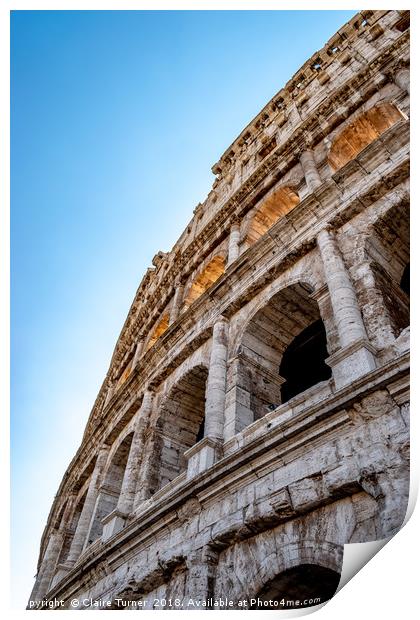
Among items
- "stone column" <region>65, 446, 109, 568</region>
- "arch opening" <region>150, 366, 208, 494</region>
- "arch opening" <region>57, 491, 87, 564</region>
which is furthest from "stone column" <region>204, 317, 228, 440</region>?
"arch opening" <region>57, 491, 87, 564</region>

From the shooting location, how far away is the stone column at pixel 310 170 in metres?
9.91

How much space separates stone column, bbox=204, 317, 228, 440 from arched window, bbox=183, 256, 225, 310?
460 cm

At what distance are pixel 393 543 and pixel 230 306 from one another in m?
6.86

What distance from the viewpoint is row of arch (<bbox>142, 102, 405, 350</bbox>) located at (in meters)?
10.3

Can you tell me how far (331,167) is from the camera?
10445 millimetres

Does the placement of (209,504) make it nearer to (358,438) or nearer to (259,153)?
(358,438)

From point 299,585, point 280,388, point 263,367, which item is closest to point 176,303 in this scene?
point 263,367

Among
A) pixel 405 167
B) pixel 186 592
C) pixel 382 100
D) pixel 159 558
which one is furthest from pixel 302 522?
pixel 382 100

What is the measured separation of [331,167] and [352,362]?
629 centimetres

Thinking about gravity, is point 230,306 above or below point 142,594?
above

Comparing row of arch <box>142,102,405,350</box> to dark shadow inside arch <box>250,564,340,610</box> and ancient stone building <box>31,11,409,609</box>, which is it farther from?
dark shadow inside arch <box>250,564,340,610</box>

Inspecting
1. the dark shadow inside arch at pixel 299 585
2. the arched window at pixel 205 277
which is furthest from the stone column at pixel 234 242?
the dark shadow inside arch at pixel 299 585

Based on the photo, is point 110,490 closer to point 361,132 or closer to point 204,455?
point 204,455

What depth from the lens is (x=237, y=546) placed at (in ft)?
18.5
